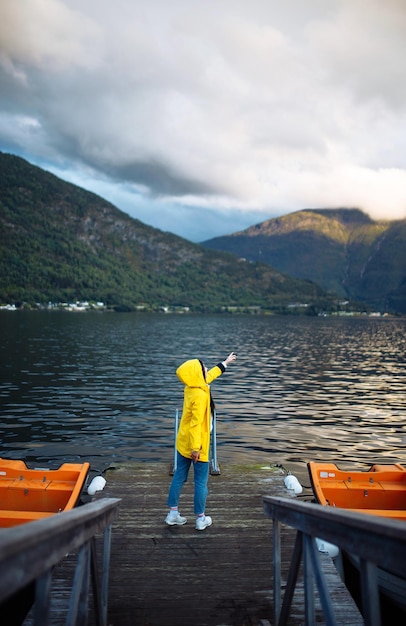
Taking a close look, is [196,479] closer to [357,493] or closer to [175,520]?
[175,520]

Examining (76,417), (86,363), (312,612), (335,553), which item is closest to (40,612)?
(312,612)

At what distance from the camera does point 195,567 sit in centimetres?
645

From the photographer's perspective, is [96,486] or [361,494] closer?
[361,494]

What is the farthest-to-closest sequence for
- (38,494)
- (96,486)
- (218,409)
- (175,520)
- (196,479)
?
(218,409)
(96,486)
(38,494)
(175,520)
(196,479)

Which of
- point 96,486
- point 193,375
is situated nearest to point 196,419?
point 193,375

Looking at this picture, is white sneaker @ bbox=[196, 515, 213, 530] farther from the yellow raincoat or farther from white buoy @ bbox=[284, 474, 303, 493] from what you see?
white buoy @ bbox=[284, 474, 303, 493]

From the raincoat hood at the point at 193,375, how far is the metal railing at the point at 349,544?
3216 millimetres

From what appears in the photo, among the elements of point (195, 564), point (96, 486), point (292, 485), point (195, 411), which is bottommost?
point (96, 486)

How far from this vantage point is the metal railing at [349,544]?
94.1 inches

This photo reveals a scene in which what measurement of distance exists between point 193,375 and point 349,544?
4.60m

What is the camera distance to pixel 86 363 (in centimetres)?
3881

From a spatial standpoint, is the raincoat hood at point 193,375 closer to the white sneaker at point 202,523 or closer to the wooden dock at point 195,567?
the white sneaker at point 202,523

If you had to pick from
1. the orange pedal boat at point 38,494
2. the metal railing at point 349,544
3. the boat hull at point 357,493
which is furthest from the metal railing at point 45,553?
the boat hull at point 357,493

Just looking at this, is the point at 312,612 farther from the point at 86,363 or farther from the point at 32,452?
the point at 86,363
